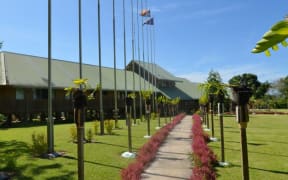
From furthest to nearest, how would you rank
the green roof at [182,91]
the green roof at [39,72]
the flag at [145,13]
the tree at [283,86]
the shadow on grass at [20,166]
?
the tree at [283,86]
the green roof at [182,91]
the flag at [145,13]
the green roof at [39,72]
the shadow on grass at [20,166]

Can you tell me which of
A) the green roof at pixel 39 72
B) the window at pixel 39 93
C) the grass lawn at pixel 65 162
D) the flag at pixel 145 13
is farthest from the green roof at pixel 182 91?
the grass lawn at pixel 65 162

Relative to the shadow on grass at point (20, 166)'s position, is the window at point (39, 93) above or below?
above

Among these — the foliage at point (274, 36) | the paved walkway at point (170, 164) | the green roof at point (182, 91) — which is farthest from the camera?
the green roof at point (182, 91)

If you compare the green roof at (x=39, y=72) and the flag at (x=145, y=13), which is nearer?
the green roof at (x=39, y=72)

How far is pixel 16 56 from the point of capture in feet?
90.1

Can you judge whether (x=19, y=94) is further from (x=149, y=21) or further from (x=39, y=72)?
(x=149, y=21)

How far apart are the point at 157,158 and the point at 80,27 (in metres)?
7.16

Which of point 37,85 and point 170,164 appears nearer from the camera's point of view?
point 170,164

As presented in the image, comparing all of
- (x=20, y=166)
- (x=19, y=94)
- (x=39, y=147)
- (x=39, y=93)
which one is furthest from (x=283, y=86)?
(x=20, y=166)

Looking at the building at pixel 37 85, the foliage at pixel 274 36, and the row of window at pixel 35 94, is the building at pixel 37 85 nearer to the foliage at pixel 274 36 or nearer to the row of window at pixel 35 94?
the row of window at pixel 35 94

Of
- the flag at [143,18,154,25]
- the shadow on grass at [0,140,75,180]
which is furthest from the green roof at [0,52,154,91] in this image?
the shadow on grass at [0,140,75,180]

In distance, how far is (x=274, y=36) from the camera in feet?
2.68

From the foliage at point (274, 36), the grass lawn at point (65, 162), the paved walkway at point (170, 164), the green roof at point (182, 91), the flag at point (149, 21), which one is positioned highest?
the flag at point (149, 21)

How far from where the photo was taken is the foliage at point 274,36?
0.81m
